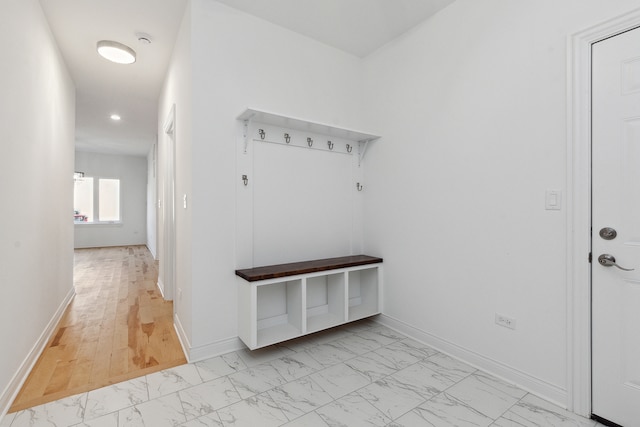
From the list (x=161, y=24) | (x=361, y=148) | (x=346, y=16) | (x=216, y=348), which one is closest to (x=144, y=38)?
(x=161, y=24)

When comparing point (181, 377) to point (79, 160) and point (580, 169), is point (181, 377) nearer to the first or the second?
point (580, 169)

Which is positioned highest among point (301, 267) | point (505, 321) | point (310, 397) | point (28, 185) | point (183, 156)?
point (183, 156)

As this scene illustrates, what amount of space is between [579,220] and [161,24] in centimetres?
346

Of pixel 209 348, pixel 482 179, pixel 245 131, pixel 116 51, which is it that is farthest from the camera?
pixel 116 51

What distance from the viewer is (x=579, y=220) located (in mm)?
1713

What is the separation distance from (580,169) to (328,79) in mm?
2212

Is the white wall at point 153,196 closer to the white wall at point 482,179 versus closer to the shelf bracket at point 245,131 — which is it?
the shelf bracket at point 245,131

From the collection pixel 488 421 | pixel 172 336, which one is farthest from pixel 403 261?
pixel 172 336

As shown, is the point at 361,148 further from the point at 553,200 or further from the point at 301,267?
the point at 553,200

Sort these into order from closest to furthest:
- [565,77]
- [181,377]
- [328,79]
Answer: [565,77] → [181,377] → [328,79]

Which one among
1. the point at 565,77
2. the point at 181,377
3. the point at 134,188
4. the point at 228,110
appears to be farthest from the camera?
the point at 134,188

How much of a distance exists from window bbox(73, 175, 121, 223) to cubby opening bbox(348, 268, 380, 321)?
8436mm

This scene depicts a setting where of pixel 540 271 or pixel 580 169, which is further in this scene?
pixel 540 271

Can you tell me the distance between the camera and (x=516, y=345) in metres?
1.99
